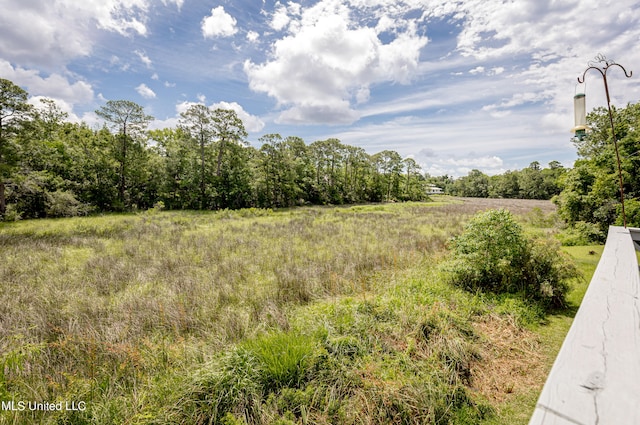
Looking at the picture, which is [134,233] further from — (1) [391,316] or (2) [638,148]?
(2) [638,148]

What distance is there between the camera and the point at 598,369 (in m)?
1.17

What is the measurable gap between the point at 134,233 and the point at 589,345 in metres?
16.5

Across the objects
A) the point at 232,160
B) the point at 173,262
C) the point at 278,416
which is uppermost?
the point at 232,160

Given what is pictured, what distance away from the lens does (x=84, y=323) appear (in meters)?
4.50

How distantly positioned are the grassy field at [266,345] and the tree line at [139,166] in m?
16.2

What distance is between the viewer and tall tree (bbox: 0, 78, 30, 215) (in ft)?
50.3

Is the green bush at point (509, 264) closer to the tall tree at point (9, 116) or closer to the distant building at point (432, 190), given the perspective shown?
the tall tree at point (9, 116)

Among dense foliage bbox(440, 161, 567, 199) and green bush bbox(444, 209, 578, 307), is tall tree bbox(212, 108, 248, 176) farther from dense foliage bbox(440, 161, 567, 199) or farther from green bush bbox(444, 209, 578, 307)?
dense foliage bbox(440, 161, 567, 199)

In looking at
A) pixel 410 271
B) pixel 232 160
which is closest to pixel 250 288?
pixel 410 271

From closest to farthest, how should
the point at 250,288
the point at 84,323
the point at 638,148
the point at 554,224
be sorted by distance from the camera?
1. the point at 84,323
2. the point at 250,288
3. the point at 638,148
4. the point at 554,224

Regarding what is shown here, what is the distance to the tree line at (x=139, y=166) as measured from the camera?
59.1ft

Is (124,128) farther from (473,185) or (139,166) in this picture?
(473,185)

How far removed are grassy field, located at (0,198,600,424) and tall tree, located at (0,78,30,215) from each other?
514 inches

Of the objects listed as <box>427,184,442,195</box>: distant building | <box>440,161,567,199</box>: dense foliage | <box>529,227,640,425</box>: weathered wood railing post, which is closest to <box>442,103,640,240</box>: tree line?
<box>529,227,640,425</box>: weathered wood railing post
